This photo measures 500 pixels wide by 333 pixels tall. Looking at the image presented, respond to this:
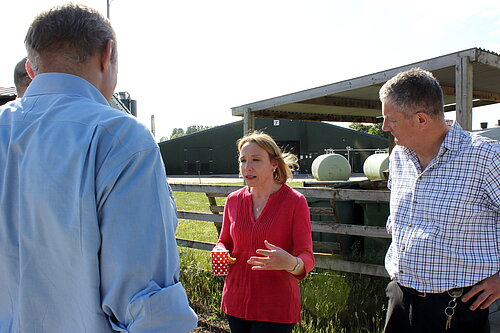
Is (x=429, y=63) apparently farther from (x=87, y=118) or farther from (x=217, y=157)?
(x=217, y=157)

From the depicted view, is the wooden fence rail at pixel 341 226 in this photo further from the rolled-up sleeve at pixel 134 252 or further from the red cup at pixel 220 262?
the rolled-up sleeve at pixel 134 252

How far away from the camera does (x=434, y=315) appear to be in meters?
2.32

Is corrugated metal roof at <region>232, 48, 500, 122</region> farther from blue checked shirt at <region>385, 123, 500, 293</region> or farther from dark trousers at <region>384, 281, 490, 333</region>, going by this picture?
dark trousers at <region>384, 281, 490, 333</region>

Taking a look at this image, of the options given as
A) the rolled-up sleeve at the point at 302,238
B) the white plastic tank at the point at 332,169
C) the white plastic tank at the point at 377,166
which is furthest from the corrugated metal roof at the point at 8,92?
the white plastic tank at the point at 377,166

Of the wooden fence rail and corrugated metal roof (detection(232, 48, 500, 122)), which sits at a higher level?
corrugated metal roof (detection(232, 48, 500, 122))

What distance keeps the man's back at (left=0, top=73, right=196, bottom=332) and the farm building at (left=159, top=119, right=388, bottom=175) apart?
120 ft

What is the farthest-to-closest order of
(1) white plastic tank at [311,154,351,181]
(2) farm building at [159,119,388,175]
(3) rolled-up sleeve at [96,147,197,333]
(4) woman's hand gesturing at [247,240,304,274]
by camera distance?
1. (2) farm building at [159,119,388,175]
2. (1) white plastic tank at [311,154,351,181]
3. (4) woman's hand gesturing at [247,240,304,274]
4. (3) rolled-up sleeve at [96,147,197,333]

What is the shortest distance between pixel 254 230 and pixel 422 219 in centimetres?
104

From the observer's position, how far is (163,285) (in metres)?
1.16

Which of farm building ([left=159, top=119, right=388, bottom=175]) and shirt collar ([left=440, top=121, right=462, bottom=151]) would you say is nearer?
shirt collar ([left=440, top=121, right=462, bottom=151])

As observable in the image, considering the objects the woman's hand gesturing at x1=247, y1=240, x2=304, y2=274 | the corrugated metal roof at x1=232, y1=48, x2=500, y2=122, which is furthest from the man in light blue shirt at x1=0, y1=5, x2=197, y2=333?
the corrugated metal roof at x1=232, y1=48, x2=500, y2=122

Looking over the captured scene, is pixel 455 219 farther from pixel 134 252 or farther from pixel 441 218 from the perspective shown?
pixel 134 252

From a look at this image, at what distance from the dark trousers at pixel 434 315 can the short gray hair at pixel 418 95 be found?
972 millimetres

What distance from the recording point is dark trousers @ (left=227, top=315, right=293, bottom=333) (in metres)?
2.67
